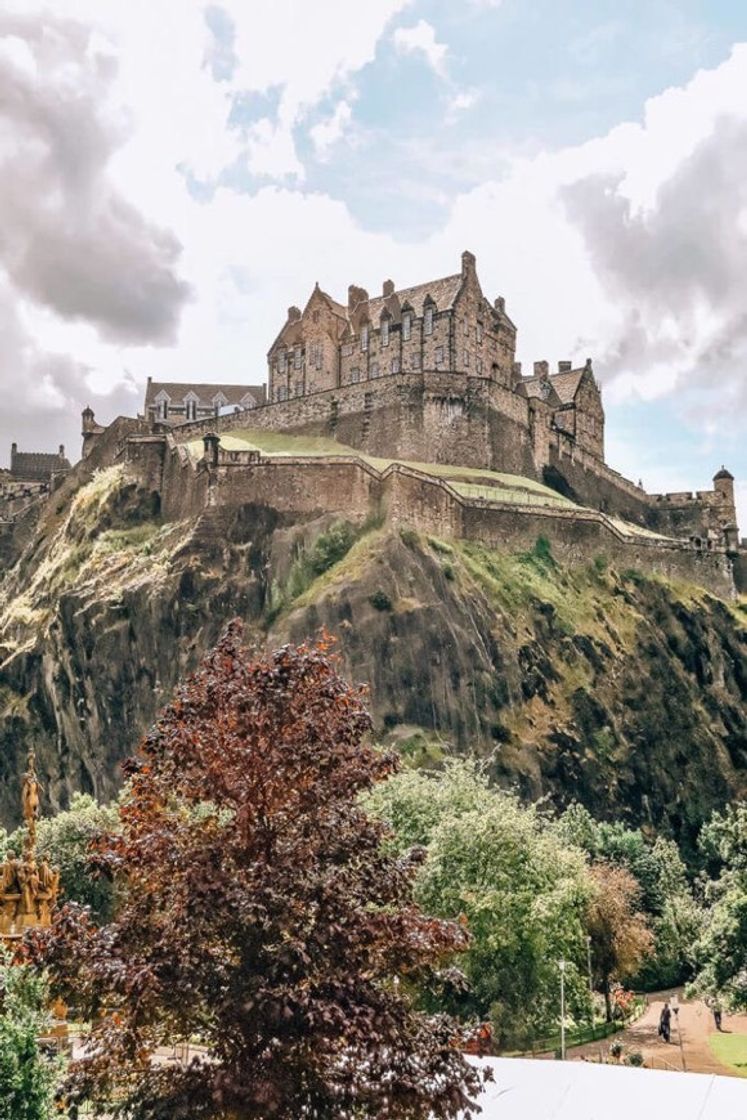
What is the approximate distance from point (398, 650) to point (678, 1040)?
27.9 m

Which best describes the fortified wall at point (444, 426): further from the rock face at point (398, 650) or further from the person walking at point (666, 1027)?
the person walking at point (666, 1027)

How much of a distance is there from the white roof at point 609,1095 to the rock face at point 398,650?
128 feet

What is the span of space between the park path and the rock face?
1536cm

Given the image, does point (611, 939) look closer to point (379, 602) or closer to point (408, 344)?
point (379, 602)

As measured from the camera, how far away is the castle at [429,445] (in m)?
75.2

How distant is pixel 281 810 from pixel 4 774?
218 ft

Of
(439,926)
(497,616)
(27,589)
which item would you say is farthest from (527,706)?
(439,926)

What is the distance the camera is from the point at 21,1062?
20344 millimetres

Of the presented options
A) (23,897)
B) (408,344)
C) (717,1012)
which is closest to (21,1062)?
(23,897)

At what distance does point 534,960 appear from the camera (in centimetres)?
3869

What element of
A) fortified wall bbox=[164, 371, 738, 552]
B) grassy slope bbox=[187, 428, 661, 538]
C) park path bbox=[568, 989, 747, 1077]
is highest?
fortified wall bbox=[164, 371, 738, 552]

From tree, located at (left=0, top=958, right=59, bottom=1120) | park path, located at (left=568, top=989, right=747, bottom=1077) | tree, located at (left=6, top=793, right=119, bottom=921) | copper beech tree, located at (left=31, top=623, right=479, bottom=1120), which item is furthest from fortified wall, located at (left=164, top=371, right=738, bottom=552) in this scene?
copper beech tree, located at (left=31, top=623, right=479, bottom=1120)

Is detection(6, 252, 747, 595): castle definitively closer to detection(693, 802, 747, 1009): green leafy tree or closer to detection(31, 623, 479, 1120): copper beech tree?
detection(693, 802, 747, 1009): green leafy tree

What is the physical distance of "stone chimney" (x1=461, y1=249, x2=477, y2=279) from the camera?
95.3 metres
